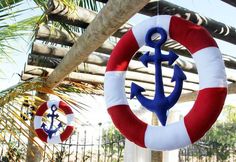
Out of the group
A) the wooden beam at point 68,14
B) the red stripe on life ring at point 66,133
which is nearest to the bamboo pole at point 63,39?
the wooden beam at point 68,14

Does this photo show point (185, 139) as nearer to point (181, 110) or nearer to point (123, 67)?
point (123, 67)

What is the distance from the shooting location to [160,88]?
46.5 inches

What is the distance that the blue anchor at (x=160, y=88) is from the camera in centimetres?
112

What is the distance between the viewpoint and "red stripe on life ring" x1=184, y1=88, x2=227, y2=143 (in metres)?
1.07

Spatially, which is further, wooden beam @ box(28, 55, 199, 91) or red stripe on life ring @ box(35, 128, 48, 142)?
wooden beam @ box(28, 55, 199, 91)

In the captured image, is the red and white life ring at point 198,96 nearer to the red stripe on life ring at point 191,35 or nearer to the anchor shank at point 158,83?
the red stripe on life ring at point 191,35

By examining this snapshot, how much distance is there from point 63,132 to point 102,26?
1956 millimetres

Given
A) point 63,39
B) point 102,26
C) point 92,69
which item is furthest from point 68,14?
point 92,69

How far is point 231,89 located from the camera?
451cm

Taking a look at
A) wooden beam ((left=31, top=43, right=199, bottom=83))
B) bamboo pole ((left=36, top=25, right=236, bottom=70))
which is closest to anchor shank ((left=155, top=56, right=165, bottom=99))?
bamboo pole ((left=36, top=25, right=236, bottom=70))

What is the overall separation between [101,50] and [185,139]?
2.17 m

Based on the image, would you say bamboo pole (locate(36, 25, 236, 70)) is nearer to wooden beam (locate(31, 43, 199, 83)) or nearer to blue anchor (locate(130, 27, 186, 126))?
wooden beam (locate(31, 43, 199, 83))

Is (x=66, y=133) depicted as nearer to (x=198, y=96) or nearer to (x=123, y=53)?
(x=123, y=53)

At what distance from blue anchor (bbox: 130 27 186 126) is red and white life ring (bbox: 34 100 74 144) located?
2530 mm
